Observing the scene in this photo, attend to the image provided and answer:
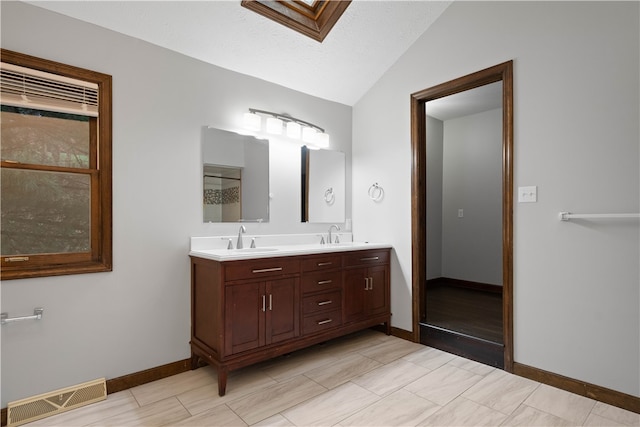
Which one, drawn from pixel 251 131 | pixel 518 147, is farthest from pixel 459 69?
pixel 251 131

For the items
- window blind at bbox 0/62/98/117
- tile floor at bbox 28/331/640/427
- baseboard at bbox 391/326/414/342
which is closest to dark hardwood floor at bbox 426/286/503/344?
baseboard at bbox 391/326/414/342

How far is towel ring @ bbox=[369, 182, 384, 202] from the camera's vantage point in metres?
3.35

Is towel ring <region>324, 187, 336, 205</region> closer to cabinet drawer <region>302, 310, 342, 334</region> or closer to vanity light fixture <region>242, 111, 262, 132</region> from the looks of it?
vanity light fixture <region>242, 111, 262, 132</region>

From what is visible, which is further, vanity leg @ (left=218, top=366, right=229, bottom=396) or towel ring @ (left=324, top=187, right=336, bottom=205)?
towel ring @ (left=324, top=187, right=336, bottom=205)

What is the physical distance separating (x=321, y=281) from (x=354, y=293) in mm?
394

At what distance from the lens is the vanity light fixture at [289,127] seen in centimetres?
287

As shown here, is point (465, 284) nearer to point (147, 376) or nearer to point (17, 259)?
point (147, 376)

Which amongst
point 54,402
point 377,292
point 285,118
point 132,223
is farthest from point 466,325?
point 54,402

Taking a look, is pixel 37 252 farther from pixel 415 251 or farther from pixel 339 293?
pixel 415 251

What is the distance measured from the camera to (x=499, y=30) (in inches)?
98.4

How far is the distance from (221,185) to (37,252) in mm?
1199

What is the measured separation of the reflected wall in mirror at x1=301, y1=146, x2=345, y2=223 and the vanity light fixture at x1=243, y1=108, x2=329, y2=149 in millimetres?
99

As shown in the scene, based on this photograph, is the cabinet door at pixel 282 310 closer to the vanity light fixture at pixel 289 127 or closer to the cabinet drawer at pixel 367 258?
the cabinet drawer at pixel 367 258

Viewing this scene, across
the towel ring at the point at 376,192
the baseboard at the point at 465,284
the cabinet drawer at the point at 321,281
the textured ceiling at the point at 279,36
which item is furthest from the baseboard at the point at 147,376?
the baseboard at the point at 465,284
